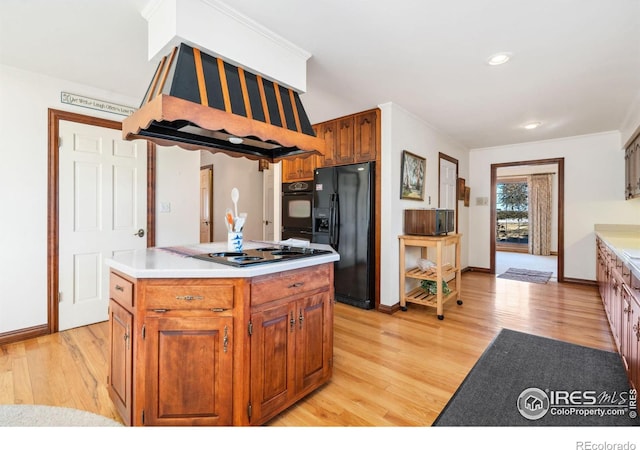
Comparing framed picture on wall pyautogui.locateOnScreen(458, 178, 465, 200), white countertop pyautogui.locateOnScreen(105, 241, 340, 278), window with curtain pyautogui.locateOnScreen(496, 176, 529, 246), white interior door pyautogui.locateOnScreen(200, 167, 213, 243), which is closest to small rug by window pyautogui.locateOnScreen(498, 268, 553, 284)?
framed picture on wall pyautogui.locateOnScreen(458, 178, 465, 200)

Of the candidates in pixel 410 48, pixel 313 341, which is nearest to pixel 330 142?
pixel 410 48

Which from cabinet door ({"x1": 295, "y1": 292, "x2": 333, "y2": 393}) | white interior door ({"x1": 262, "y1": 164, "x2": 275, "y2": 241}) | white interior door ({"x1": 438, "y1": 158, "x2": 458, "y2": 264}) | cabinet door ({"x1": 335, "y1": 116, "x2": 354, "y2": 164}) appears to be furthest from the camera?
white interior door ({"x1": 262, "y1": 164, "x2": 275, "y2": 241})

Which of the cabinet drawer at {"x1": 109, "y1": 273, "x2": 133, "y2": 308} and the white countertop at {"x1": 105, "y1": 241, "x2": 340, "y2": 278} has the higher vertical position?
the white countertop at {"x1": 105, "y1": 241, "x2": 340, "y2": 278}

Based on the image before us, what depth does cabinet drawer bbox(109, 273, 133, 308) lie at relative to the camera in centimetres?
148

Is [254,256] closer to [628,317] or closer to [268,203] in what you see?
→ [628,317]

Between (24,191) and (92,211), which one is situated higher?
(24,191)

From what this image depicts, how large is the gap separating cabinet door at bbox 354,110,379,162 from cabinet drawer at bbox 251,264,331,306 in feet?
6.82

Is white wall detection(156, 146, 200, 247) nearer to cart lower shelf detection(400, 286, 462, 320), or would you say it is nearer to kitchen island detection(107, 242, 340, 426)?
kitchen island detection(107, 242, 340, 426)

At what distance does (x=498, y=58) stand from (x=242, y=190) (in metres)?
4.81

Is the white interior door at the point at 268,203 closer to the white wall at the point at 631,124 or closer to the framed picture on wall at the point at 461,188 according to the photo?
the framed picture on wall at the point at 461,188

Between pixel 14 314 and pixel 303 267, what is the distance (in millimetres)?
2797

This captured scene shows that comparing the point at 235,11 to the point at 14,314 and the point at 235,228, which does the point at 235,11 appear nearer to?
the point at 235,228

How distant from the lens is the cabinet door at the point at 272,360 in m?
1.54

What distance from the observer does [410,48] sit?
2.29 meters
